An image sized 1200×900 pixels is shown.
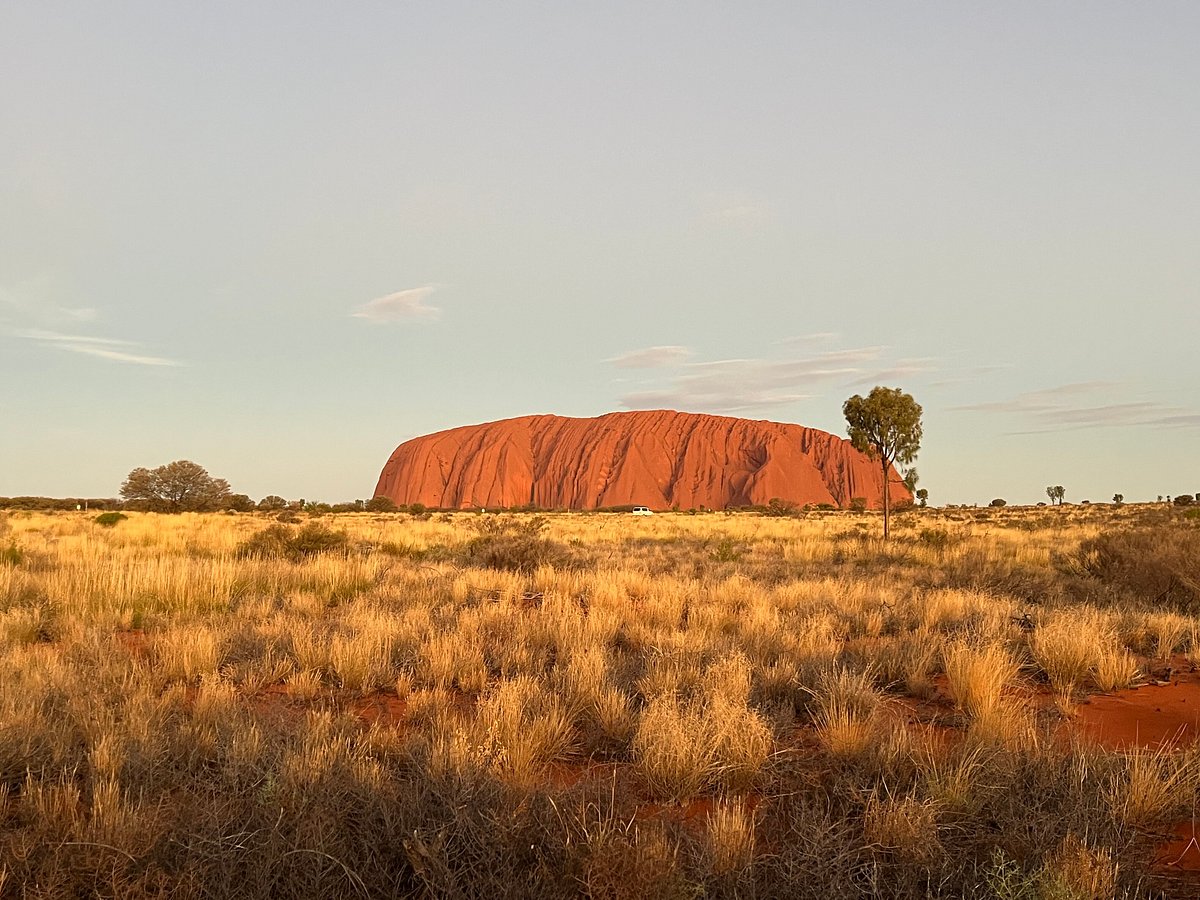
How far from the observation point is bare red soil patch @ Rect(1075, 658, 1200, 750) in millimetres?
4969

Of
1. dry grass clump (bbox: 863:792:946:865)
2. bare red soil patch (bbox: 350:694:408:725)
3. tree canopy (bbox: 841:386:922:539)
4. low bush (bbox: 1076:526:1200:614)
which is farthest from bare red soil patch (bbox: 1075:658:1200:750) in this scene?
tree canopy (bbox: 841:386:922:539)

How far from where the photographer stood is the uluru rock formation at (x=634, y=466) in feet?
417

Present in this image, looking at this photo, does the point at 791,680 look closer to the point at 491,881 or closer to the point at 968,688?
the point at 968,688

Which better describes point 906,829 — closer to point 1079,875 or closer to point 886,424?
point 1079,875

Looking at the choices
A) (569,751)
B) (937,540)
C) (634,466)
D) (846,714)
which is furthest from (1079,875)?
(634,466)

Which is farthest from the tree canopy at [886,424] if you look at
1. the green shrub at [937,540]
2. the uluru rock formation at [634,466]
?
the uluru rock formation at [634,466]

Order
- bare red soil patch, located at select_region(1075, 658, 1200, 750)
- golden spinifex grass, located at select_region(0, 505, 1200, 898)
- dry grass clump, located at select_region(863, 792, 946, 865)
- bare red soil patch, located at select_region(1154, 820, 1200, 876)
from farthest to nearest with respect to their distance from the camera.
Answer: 1. bare red soil patch, located at select_region(1075, 658, 1200, 750)
2. bare red soil patch, located at select_region(1154, 820, 1200, 876)
3. dry grass clump, located at select_region(863, 792, 946, 865)
4. golden spinifex grass, located at select_region(0, 505, 1200, 898)

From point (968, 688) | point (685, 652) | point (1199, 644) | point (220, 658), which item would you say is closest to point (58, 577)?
point (220, 658)

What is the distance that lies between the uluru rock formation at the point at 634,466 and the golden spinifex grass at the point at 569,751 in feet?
370

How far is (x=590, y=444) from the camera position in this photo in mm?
136625

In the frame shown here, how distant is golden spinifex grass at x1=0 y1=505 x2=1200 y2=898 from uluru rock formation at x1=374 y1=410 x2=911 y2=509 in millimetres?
112700

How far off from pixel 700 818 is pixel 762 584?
28.5ft

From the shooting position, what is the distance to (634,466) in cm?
13000

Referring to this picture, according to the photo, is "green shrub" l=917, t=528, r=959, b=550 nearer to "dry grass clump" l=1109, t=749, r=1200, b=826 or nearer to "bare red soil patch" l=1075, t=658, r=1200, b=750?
"bare red soil patch" l=1075, t=658, r=1200, b=750
